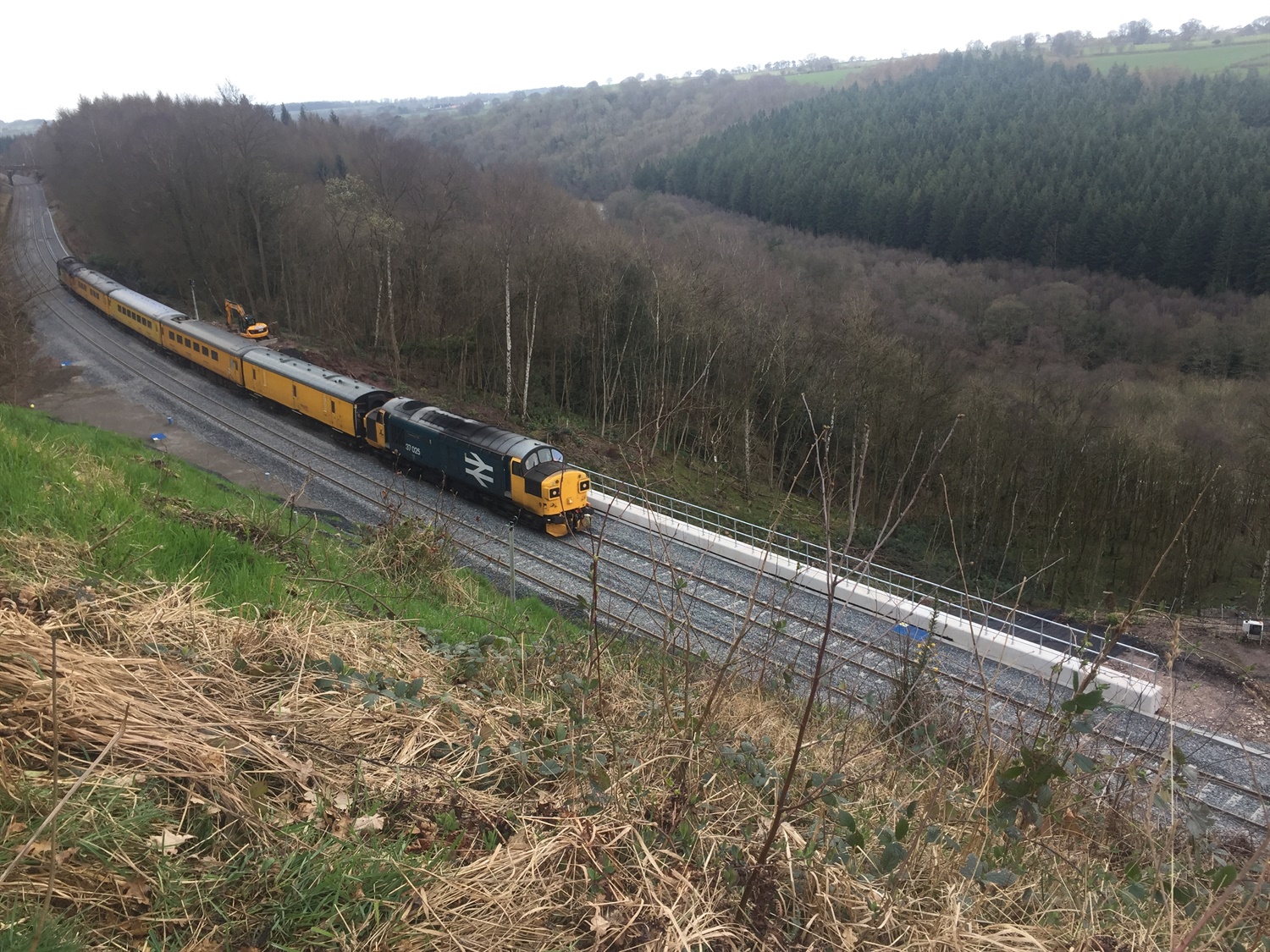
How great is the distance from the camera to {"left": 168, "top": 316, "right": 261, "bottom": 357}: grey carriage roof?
24109 millimetres

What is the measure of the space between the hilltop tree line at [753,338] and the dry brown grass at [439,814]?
13.7m

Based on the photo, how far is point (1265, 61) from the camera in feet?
258

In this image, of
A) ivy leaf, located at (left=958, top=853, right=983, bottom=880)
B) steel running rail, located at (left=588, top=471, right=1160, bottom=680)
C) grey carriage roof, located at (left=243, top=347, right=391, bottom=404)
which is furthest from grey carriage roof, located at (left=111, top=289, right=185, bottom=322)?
ivy leaf, located at (left=958, top=853, right=983, bottom=880)

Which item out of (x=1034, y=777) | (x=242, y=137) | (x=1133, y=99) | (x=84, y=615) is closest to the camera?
(x=1034, y=777)

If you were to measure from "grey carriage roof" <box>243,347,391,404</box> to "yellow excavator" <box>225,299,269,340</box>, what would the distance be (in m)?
6.17

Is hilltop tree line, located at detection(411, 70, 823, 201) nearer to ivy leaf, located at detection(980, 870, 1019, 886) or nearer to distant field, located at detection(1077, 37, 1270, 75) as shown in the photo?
distant field, located at detection(1077, 37, 1270, 75)

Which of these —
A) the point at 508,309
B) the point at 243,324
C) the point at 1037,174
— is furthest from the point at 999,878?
the point at 1037,174

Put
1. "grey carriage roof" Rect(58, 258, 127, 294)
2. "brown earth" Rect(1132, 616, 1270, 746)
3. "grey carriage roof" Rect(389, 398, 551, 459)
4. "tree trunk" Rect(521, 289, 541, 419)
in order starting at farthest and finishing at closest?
"grey carriage roof" Rect(58, 258, 127, 294), "tree trunk" Rect(521, 289, 541, 419), "grey carriage roof" Rect(389, 398, 551, 459), "brown earth" Rect(1132, 616, 1270, 746)

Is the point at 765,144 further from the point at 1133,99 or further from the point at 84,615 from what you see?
the point at 84,615

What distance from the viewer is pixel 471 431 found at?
17.9m

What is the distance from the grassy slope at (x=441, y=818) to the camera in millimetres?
2098

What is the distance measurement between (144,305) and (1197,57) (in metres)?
118

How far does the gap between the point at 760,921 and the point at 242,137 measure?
42.6m

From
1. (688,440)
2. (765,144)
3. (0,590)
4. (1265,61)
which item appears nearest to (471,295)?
(688,440)
